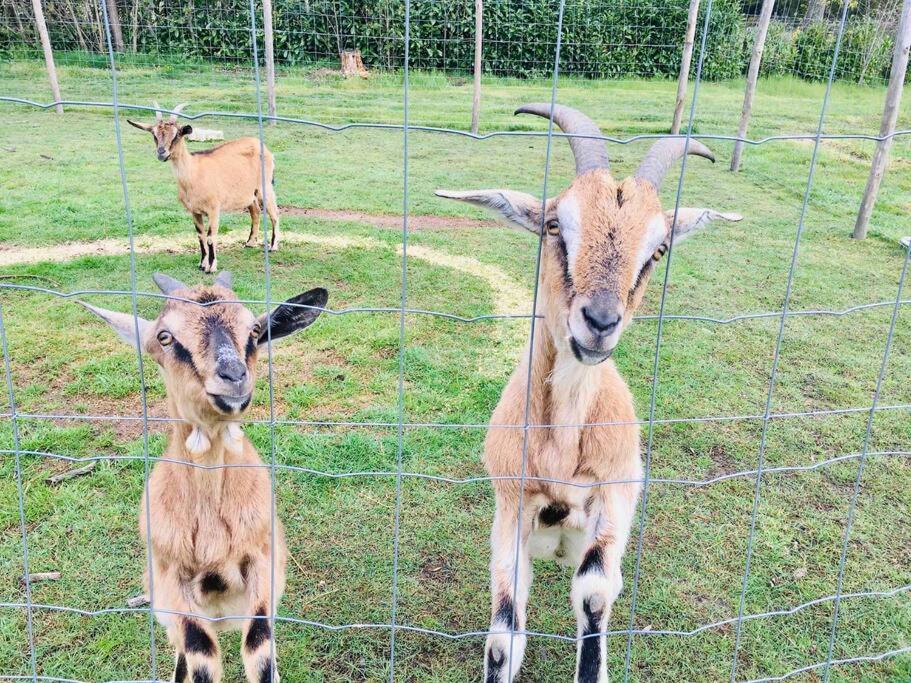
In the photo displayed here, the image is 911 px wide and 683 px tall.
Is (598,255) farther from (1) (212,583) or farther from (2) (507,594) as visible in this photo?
(1) (212,583)

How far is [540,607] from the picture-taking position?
10.6 ft

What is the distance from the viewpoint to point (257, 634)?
2.58 m

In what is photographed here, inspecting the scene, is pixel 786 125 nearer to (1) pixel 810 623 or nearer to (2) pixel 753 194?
(2) pixel 753 194

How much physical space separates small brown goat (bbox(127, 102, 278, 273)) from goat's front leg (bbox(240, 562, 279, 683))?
4.74 metres

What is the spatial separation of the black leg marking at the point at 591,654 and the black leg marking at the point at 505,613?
268 millimetres

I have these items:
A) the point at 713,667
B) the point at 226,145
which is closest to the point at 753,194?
the point at 226,145

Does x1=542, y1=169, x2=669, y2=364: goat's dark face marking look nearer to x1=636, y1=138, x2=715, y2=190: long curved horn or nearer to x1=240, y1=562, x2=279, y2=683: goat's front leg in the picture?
x1=636, y1=138, x2=715, y2=190: long curved horn

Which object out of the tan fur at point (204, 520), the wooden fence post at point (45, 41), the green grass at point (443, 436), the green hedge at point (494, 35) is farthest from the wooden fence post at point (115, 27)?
the tan fur at point (204, 520)

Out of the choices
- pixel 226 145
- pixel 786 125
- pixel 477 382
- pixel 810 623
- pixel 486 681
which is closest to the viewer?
pixel 486 681

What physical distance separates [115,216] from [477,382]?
5.09 m

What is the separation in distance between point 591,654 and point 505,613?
1.07 ft

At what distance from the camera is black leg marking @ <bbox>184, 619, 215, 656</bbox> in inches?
99.8

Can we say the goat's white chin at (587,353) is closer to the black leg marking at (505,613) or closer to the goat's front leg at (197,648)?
the black leg marking at (505,613)

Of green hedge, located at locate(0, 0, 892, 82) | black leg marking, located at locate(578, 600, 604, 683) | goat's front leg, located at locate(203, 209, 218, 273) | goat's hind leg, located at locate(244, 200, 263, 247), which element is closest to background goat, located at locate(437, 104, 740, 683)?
black leg marking, located at locate(578, 600, 604, 683)
